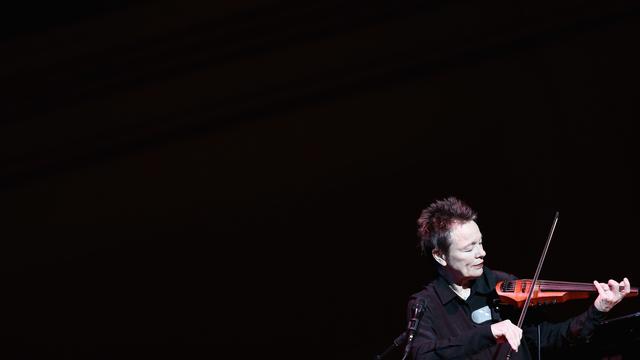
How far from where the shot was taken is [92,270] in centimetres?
610

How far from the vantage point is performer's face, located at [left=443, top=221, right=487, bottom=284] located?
3580 mm

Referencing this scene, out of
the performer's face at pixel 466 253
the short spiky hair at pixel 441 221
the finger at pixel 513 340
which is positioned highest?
the short spiky hair at pixel 441 221

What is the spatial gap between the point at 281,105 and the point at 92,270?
168 cm

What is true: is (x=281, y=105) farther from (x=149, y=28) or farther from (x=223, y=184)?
(x=149, y=28)

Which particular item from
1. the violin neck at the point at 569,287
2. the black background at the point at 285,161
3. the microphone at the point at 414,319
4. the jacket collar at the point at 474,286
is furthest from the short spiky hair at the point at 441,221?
the black background at the point at 285,161

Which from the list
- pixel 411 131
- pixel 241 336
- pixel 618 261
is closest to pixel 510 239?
pixel 618 261

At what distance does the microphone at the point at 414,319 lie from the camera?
3.51m

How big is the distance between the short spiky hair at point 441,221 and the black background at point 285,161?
1.56 meters

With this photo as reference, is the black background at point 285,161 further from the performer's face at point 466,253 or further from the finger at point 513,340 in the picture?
the finger at point 513,340

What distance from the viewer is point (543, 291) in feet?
11.1

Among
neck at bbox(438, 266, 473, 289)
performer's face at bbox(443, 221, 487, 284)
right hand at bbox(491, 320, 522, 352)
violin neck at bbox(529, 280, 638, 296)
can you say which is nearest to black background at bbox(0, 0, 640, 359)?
neck at bbox(438, 266, 473, 289)

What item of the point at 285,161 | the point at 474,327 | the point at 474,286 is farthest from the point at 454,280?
the point at 285,161

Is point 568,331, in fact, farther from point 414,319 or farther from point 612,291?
point 414,319

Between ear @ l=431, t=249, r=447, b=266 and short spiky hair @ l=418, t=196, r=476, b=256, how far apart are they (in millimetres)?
15
